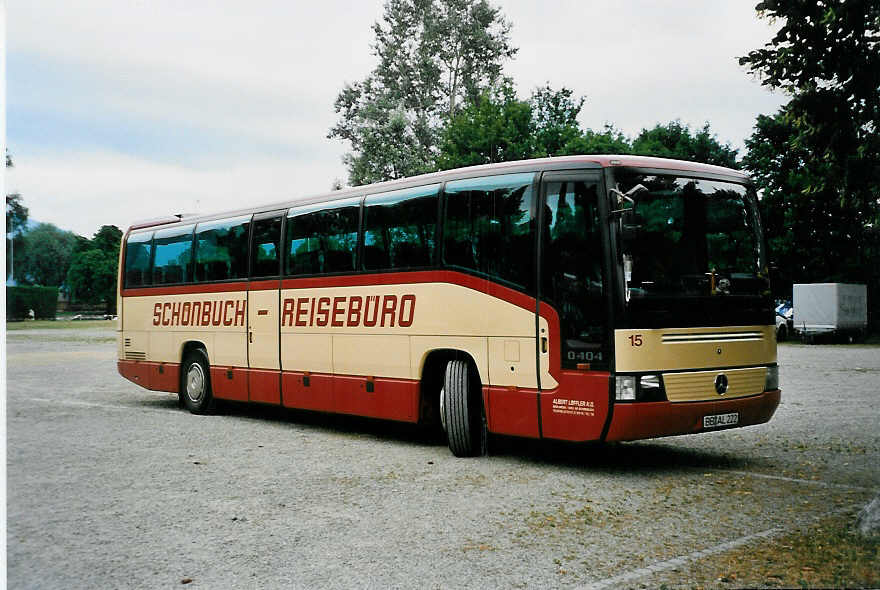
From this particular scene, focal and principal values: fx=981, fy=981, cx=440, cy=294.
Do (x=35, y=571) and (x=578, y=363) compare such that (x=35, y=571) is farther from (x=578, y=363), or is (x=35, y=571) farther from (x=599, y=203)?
(x=599, y=203)

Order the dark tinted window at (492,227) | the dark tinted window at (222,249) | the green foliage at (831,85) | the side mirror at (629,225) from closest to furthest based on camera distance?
the side mirror at (629,225)
the dark tinted window at (492,227)
the green foliage at (831,85)
the dark tinted window at (222,249)

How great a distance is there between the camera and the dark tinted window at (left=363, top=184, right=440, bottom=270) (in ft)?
36.9

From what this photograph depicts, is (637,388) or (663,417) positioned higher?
(637,388)

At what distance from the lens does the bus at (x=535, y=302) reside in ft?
30.0

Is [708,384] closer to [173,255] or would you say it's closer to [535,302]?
[535,302]

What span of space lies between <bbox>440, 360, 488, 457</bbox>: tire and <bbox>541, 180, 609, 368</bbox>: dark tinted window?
1525 mm

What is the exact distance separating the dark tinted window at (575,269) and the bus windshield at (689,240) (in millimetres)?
312

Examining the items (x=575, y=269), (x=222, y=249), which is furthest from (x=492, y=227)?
(x=222, y=249)

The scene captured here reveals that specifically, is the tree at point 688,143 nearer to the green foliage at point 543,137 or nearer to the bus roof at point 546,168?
the green foliage at point 543,137

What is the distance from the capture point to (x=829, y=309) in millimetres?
38969

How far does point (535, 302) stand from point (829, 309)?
3263cm

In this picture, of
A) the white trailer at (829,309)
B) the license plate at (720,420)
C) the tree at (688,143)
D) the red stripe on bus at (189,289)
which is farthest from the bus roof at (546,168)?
the tree at (688,143)

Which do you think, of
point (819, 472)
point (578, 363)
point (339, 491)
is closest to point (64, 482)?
point (339, 491)

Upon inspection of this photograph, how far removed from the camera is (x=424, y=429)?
1338cm
